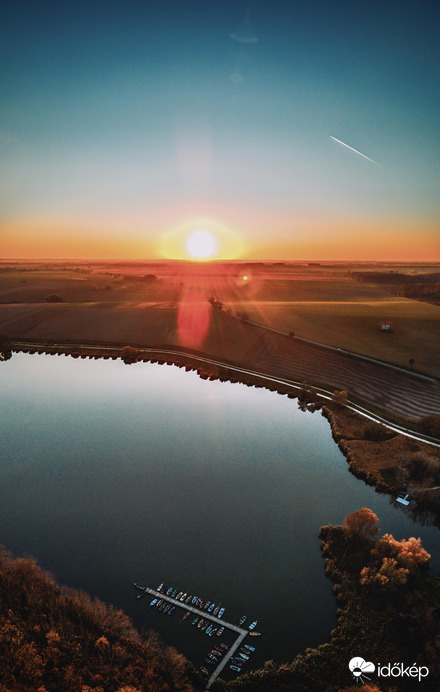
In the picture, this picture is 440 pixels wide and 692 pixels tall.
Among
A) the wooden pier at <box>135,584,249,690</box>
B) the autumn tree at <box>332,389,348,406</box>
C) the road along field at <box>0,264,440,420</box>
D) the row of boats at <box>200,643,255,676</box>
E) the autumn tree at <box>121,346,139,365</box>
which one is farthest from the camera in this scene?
the autumn tree at <box>121,346,139,365</box>

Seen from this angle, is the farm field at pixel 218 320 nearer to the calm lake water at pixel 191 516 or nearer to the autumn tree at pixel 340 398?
the autumn tree at pixel 340 398

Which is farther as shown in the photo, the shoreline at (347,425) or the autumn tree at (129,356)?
the autumn tree at (129,356)

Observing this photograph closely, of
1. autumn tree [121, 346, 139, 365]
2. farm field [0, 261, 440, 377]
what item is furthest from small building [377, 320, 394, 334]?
autumn tree [121, 346, 139, 365]

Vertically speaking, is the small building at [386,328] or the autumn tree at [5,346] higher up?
the small building at [386,328]

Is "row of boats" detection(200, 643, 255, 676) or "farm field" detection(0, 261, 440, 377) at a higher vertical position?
"farm field" detection(0, 261, 440, 377)

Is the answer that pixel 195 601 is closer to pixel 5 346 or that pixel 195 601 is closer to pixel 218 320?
pixel 218 320

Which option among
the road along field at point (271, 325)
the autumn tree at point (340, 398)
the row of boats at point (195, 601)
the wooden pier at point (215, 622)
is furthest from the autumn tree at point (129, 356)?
the row of boats at point (195, 601)

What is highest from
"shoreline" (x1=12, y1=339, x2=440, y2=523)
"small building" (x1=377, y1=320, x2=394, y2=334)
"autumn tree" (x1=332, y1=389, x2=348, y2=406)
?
"small building" (x1=377, y1=320, x2=394, y2=334)

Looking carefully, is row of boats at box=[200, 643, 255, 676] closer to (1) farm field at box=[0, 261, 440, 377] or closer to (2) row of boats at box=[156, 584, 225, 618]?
(2) row of boats at box=[156, 584, 225, 618]
